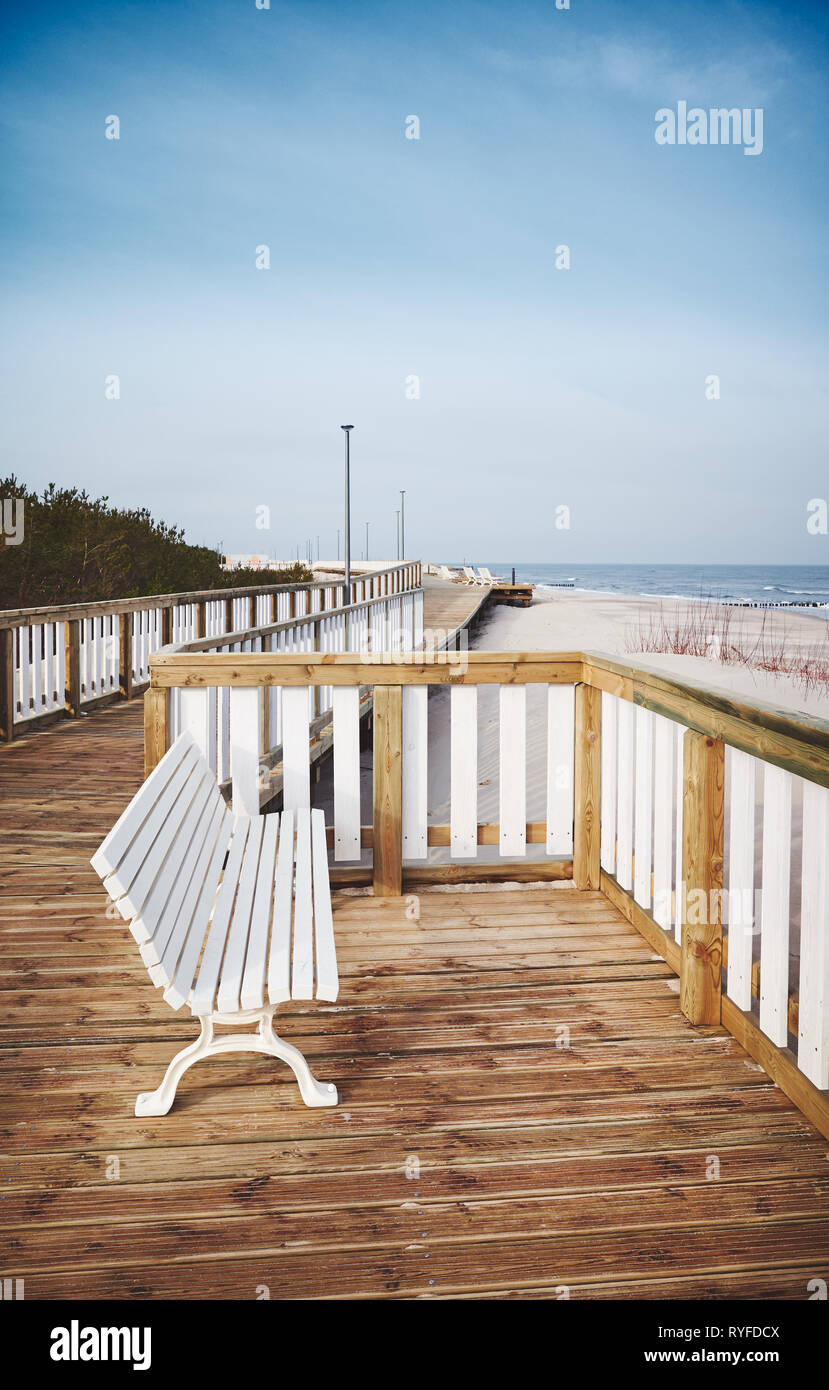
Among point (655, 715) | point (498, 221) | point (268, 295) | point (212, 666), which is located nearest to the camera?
point (655, 715)

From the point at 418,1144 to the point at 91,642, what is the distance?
835cm

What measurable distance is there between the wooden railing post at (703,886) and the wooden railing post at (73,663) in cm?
749

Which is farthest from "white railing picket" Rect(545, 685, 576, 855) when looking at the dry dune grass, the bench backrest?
the dry dune grass

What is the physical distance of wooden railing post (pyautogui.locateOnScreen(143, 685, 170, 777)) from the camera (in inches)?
157

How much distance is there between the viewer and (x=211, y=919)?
2.50 meters

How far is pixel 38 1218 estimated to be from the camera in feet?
6.19

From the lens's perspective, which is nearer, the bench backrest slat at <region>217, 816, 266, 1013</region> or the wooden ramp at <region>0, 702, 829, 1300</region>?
the wooden ramp at <region>0, 702, 829, 1300</region>

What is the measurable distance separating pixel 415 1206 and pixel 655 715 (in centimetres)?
204

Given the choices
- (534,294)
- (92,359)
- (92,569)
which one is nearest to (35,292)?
(92,359)

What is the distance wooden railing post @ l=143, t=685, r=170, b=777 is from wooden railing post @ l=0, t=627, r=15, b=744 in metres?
4.24

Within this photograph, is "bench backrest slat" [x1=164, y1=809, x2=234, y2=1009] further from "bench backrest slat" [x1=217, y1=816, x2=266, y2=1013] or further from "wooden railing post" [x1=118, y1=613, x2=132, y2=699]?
"wooden railing post" [x1=118, y1=613, x2=132, y2=699]

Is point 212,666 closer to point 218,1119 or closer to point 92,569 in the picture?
point 218,1119

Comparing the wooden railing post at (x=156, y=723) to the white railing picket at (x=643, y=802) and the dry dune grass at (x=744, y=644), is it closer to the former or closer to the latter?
the white railing picket at (x=643, y=802)

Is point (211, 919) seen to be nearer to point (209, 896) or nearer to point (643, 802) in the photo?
point (209, 896)
